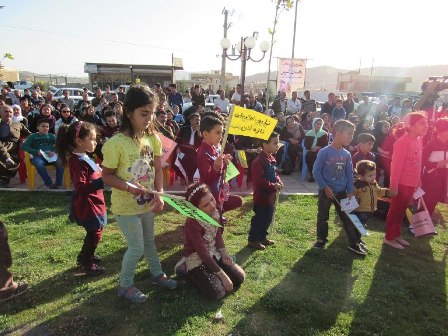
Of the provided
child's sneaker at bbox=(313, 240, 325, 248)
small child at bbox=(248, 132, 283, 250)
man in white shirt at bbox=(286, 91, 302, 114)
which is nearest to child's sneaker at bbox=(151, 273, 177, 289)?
small child at bbox=(248, 132, 283, 250)

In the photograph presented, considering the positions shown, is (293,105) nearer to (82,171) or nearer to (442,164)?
(442,164)

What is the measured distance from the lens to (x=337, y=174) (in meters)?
4.38

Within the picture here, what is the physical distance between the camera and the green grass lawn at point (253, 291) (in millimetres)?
3029

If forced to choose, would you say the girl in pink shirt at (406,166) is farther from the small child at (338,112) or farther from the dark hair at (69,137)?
the small child at (338,112)

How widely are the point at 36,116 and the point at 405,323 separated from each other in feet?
29.3

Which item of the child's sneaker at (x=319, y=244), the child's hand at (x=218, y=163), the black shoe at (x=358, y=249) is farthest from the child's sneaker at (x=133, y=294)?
the black shoe at (x=358, y=249)

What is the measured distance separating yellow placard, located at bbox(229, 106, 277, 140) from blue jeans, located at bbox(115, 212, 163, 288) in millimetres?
1190

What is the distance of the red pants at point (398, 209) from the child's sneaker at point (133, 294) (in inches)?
135

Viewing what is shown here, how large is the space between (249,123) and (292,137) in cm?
595

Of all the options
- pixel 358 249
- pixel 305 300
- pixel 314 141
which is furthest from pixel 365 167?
pixel 314 141

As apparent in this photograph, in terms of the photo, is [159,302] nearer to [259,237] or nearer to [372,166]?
[259,237]

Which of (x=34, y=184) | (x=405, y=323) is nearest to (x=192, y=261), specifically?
(x=405, y=323)

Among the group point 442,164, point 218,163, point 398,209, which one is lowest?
point 398,209

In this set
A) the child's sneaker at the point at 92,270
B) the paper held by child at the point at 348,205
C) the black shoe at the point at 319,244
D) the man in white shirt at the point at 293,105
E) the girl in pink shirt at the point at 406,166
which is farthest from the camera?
the man in white shirt at the point at 293,105
